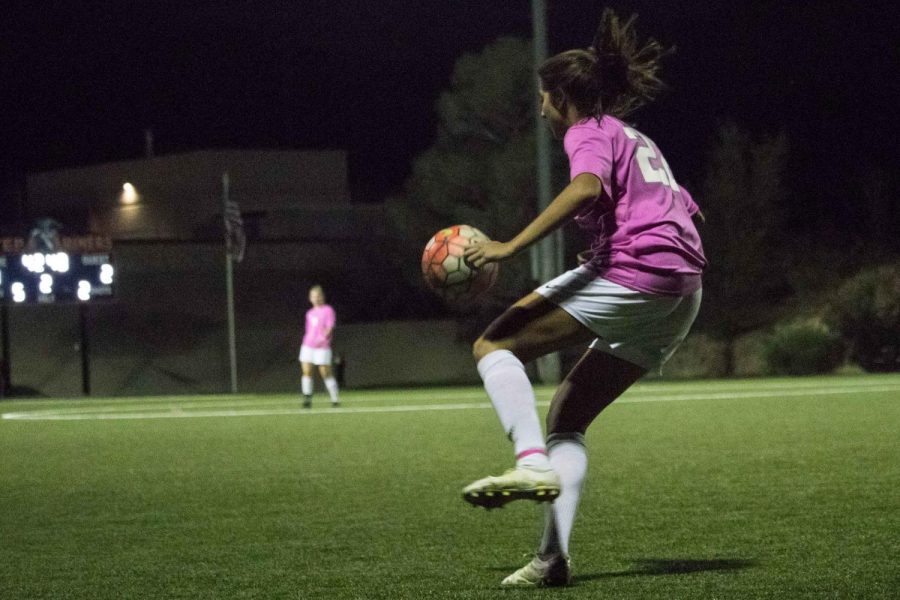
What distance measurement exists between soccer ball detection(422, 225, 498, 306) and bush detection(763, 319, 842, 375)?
93.8 feet

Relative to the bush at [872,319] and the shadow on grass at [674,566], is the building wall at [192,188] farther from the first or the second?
the shadow on grass at [674,566]

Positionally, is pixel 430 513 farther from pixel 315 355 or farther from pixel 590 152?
pixel 315 355

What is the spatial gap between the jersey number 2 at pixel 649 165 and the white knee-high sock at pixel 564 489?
43.9 inches

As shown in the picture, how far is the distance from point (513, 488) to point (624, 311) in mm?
825

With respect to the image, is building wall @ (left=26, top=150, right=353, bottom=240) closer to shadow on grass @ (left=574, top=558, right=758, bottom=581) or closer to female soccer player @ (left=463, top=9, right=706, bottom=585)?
shadow on grass @ (left=574, top=558, right=758, bottom=581)

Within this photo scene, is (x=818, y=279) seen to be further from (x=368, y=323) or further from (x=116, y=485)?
(x=116, y=485)

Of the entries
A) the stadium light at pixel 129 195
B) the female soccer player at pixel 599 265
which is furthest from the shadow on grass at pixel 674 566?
the stadium light at pixel 129 195

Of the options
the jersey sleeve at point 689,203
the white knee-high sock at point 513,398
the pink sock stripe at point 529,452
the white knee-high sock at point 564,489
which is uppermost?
the jersey sleeve at point 689,203

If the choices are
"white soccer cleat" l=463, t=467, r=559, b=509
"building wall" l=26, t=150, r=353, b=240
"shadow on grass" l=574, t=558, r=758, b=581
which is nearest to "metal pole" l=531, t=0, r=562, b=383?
"shadow on grass" l=574, t=558, r=758, b=581

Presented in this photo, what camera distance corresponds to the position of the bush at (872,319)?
109 ft

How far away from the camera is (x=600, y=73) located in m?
5.62

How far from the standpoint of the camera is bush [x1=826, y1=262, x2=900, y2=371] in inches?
1305

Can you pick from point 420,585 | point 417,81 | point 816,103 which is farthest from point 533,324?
point 417,81

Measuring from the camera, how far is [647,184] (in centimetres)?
546
